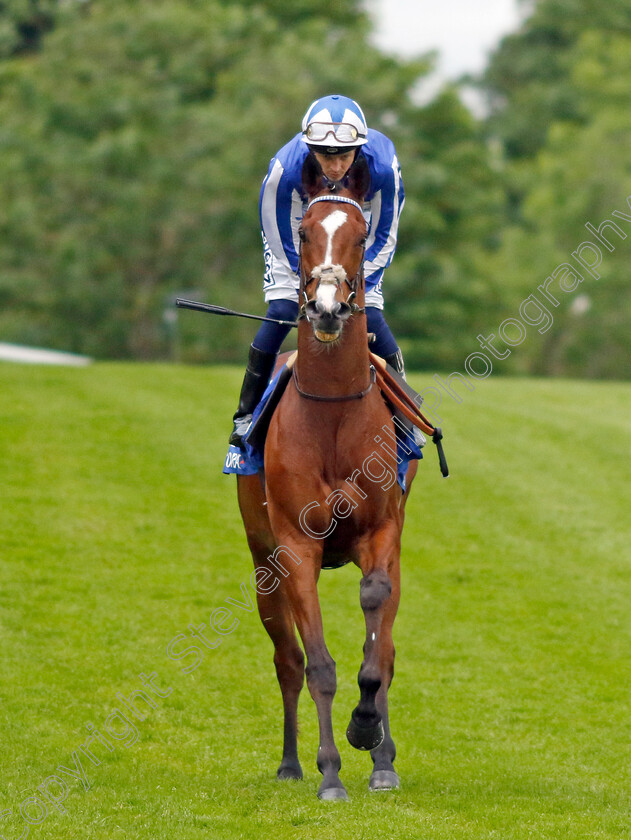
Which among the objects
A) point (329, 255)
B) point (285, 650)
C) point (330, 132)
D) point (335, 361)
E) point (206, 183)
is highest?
point (206, 183)

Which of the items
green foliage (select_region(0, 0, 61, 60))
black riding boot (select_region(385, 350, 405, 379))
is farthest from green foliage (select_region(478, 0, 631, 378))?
black riding boot (select_region(385, 350, 405, 379))

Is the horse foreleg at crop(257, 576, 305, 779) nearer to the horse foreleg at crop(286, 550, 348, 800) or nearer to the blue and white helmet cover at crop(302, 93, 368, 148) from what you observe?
the horse foreleg at crop(286, 550, 348, 800)

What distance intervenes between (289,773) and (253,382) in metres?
2.64

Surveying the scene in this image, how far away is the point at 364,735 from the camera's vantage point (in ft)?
22.4

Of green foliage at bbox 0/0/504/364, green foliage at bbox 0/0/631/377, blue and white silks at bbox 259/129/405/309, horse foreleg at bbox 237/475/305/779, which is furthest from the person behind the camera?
green foliage at bbox 0/0/631/377

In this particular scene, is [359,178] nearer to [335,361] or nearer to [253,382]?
[335,361]

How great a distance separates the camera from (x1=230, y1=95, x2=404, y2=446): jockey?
6.96 meters

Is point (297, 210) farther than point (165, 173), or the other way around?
point (165, 173)

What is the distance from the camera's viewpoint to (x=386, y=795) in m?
7.19

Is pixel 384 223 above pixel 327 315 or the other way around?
above

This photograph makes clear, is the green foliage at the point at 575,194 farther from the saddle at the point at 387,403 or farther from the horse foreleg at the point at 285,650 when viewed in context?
the saddle at the point at 387,403

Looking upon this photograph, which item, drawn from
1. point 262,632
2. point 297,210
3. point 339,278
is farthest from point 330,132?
point 262,632

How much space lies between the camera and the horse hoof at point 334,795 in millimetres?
6844

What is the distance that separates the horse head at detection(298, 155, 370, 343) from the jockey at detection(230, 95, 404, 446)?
11cm
